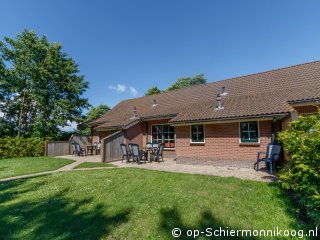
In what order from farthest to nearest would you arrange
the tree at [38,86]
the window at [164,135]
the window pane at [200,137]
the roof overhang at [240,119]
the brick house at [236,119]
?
the tree at [38,86] → the window at [164,135] → the window pane at [200,137] → the brick house at [236,119] → the roof overhang at [240,119]

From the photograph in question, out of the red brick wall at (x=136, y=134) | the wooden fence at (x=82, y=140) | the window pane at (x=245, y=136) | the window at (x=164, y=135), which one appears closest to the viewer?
the window pane at (x=245, y=136)

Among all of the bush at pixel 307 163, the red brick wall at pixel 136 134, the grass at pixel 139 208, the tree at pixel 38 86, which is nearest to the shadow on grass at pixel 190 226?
the grass at pixel 139 208

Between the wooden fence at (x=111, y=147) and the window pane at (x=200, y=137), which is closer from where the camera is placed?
the window pane at (x=200, y=137)

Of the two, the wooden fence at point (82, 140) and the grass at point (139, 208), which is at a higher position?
the wooden fence at point (82, 140)

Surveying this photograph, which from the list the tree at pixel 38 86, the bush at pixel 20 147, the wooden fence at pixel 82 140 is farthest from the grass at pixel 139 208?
the tree at pixel 38 86

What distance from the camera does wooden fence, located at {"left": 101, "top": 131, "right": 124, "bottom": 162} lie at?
1348 cm

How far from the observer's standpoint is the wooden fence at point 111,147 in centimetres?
1348

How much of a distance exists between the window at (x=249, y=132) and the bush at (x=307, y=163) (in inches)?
229

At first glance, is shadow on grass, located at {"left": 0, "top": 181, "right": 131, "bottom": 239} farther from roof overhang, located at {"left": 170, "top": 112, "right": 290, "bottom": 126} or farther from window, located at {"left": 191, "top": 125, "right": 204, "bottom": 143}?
window, located at {"left": 191, "top": 125, "right": 204, "bottom": 143}

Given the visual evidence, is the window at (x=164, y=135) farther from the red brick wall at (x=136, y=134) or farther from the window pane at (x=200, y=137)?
the window pane at (x=200, y=137)

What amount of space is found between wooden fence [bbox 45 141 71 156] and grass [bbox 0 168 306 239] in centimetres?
1347

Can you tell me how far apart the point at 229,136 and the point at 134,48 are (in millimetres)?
12020

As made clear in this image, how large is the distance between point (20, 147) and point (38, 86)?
10034 mm

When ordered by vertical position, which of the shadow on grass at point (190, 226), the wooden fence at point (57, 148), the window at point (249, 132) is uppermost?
the window at point (249, 132)
